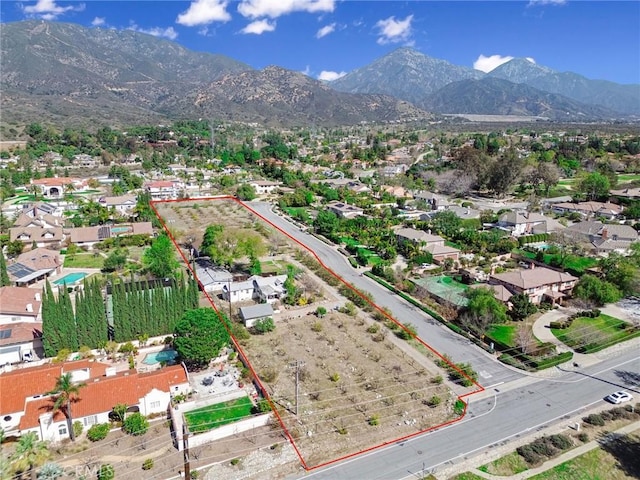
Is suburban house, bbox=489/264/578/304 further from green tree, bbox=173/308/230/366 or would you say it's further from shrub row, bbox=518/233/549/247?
green tree, bbox=173/308/230/366

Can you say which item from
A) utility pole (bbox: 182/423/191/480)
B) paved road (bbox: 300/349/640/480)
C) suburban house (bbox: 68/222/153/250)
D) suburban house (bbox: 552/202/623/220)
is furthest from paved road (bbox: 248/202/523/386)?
suburban house (bbox: 552/202/623/220)

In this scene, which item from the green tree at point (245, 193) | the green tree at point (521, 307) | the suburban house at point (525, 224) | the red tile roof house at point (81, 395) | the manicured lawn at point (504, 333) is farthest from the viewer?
the green tree at point (245, 193)

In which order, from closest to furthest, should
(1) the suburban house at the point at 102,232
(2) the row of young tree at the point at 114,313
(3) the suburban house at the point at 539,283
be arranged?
1. (2) the row of young tree at the point at 114,313
2. (3) the suburban house at the point at 539,283
3. (1) the suburban house at the point at 102,232

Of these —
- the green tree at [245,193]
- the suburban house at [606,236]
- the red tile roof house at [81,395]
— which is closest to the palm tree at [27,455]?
the red tile roof house at [81,395]

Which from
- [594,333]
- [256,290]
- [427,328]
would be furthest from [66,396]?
[594,333]

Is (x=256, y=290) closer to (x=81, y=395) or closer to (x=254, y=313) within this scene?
(x=254, y=313)

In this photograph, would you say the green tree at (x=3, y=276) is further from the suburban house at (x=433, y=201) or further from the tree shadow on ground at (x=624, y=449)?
the suburban house at (x=433, y=201)
